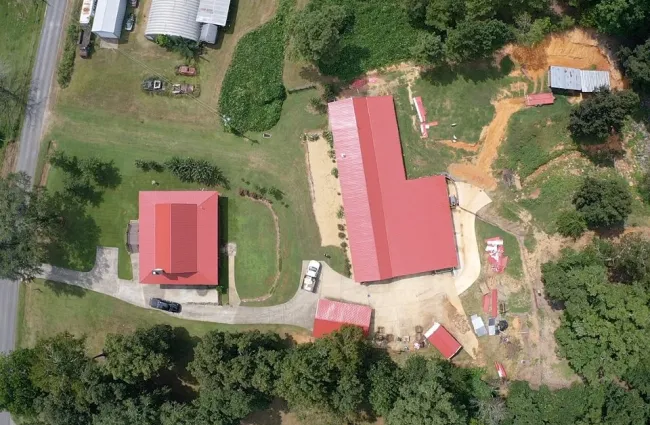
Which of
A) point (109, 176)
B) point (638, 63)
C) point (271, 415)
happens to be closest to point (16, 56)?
point (109, 176)

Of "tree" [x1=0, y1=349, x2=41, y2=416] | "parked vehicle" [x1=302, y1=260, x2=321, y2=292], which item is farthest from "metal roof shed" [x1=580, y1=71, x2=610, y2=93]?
"tree" [x1=0, y1=349, x2=41, y2=416]

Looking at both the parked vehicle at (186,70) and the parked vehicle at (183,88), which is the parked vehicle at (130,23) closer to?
the parked vehicle at (186,70)

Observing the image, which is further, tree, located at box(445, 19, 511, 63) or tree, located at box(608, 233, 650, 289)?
tree, located at box(445, 19, 511, 63)

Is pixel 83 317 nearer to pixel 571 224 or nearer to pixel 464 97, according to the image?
pixel 464 97

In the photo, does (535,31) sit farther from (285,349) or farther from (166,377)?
(166,377)

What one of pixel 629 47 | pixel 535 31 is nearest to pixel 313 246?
pixel 535 31

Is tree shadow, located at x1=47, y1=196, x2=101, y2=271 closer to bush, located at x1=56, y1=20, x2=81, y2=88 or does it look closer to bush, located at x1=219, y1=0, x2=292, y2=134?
bush, located at x1=56, y1=20, x2=81, y2=88

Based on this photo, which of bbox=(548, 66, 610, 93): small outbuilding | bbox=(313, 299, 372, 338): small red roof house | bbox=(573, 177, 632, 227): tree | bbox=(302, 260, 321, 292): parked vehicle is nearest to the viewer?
bbox=(573, 177, 632, 227): tree
